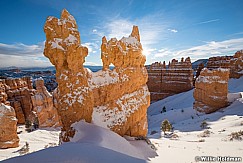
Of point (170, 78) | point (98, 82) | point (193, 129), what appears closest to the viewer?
point (98, 82)

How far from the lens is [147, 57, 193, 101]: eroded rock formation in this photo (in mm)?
40938

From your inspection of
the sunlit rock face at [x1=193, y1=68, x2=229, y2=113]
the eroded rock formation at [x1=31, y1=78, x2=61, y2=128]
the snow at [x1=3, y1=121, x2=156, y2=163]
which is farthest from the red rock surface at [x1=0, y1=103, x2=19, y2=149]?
the sunlit rock face at [x1=193, y1=68, x2=229, y2=113]

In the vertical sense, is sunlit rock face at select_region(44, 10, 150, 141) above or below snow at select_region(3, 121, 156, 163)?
above

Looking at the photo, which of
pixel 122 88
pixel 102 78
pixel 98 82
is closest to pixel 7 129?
pixel 98 82

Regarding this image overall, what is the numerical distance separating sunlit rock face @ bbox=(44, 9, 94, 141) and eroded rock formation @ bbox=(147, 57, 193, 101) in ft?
125

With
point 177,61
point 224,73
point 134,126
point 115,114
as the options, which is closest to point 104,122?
point 115,114

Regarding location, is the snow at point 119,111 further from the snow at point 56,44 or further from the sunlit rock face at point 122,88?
the snow at point 56,44

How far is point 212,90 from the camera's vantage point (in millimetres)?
19797

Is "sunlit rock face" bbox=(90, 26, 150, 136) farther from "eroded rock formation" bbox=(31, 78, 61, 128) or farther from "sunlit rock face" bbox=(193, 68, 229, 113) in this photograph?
"eroded rock formation" bbox=(31, 78, 61, 128)

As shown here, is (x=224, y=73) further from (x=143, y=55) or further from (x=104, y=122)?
(x=104, y=122)

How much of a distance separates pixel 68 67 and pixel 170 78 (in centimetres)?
3924

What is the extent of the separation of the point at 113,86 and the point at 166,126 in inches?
394

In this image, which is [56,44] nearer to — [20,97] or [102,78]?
[102,78]

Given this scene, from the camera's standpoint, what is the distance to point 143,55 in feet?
33.3
